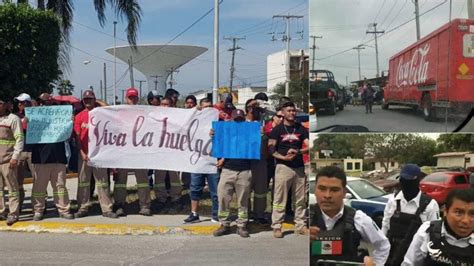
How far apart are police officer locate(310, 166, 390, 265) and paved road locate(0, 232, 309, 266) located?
3815 mm

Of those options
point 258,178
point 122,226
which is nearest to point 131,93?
point 122,226

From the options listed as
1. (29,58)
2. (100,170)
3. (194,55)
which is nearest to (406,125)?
(100,170)

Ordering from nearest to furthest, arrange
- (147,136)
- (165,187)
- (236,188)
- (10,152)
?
(236,188), (10,152), (147,136), (165,187)

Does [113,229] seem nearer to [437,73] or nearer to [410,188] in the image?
[410,188]

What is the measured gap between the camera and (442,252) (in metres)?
3.03

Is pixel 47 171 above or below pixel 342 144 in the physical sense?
→ below

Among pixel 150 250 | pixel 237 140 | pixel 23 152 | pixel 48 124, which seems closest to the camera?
pixel 150 250

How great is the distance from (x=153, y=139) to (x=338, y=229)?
6.30 m

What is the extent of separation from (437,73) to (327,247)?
1017 millimetres

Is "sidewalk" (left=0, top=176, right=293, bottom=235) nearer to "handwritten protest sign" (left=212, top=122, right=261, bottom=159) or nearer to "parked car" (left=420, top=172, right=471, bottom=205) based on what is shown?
"handwritten protest sign" (left=212, top=122, right=261, bottom=159)

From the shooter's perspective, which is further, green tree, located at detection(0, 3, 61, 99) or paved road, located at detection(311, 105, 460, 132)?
green tree, located at detection(0, 3, 61, 99)

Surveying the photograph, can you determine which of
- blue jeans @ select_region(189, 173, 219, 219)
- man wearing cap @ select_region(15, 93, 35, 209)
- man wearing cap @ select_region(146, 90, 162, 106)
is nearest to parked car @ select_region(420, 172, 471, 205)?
blue jeans @ select_region(189, 173, 219, 219)

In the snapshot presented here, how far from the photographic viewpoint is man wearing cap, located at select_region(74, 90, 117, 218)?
903 cm

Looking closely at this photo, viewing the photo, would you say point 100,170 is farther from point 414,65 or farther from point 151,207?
point 414,65
